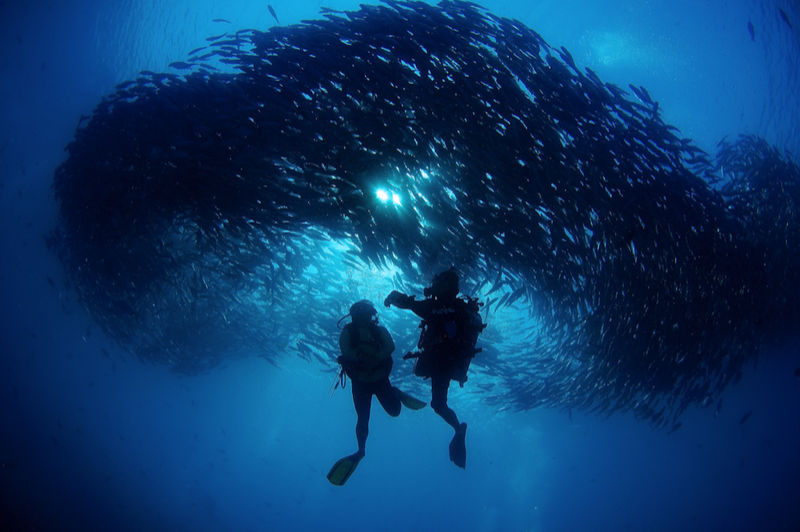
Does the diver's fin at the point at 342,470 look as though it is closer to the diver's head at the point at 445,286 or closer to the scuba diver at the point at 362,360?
the scuba diver at the point at 362,360

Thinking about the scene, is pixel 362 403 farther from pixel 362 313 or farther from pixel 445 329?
pixel 445 329

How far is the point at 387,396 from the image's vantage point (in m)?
5.48

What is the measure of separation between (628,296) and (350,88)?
837 cm

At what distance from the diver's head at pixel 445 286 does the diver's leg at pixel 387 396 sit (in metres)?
1.79

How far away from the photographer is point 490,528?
59062mm

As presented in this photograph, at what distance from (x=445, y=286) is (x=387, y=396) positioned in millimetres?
2214

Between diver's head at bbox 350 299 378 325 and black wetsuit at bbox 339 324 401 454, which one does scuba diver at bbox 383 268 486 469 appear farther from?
diver's head at bbox 350 299 378 325

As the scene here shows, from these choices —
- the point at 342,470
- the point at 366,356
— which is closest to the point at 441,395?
the point at 366,356

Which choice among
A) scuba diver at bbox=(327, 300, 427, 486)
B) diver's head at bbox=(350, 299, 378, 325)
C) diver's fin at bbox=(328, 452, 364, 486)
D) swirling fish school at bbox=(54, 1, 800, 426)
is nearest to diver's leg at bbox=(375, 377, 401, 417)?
scuba diver at bbox=(327, 300, 427, 486)

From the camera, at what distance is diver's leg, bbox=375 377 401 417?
5391mm

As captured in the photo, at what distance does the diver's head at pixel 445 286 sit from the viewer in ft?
15.2

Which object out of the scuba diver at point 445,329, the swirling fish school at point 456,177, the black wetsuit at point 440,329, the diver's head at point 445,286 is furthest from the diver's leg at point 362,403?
the swirling fish school at point 456,177

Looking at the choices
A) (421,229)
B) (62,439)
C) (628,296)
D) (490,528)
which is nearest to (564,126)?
(421,229)

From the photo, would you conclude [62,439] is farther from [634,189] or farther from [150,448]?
[634,189]
